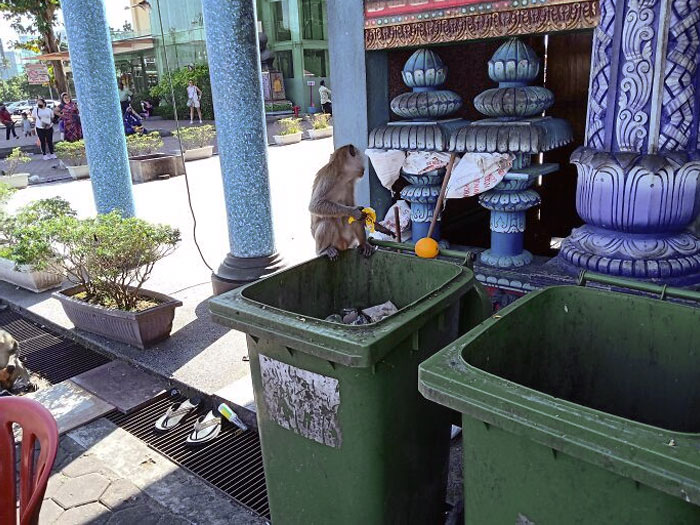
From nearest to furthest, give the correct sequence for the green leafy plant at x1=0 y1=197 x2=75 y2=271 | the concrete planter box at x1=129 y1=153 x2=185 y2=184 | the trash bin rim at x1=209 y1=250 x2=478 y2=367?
the trash bin rim at x1=209 y1=250 x2=478 y2=367, the green leafy plant at x1=0 y1=197 x2=75 y2=271, the concrete planter box at x1=129 y1=153 x2=185 y2=184

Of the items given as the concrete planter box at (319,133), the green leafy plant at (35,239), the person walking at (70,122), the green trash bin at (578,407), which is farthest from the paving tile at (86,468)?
the concrete planter box at (319,133)

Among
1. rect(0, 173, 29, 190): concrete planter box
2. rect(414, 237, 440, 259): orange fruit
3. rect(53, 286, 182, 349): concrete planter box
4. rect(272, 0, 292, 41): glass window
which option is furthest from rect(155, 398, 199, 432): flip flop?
rect(272, 0, 292, 41): glass window

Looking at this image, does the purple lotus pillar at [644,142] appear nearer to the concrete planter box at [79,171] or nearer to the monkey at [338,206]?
the monkey at [338,206]

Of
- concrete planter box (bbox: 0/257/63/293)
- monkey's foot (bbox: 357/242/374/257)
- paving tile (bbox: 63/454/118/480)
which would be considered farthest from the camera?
concrete planter box (bbox: 0/257/63/293)

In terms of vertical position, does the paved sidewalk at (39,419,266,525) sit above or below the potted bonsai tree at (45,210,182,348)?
below

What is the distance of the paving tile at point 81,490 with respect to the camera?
302 cm

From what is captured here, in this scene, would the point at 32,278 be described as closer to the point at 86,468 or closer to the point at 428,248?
the point at 86,468

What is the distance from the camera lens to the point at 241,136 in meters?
5.05

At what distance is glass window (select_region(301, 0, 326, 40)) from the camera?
2819 cm

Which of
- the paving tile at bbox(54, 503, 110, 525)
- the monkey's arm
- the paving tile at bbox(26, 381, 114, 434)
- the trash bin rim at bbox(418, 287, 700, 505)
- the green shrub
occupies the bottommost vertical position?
the paving tile at bbox(54, 503, 110, 525)

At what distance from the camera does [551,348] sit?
2.20 m

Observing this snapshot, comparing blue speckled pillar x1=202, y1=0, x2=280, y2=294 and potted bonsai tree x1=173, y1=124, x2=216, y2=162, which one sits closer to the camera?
blue speckled pillar x1=202, y1=0, x2=280, y2=294

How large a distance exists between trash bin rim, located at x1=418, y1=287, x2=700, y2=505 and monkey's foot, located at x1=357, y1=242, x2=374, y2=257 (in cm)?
123

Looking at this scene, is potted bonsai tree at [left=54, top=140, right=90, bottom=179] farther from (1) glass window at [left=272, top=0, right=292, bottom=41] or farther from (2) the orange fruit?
(1) glass window at [left=272, top=0, right=292, bottom=41]
